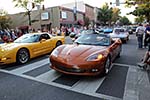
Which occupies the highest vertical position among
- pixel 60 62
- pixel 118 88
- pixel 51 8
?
pixel 51 8

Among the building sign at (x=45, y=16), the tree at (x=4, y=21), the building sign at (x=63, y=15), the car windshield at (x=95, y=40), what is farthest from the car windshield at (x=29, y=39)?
the tree at (x=4, y=21)

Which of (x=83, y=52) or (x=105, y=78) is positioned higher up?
(x=83, y=52)

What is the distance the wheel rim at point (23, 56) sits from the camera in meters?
7.07

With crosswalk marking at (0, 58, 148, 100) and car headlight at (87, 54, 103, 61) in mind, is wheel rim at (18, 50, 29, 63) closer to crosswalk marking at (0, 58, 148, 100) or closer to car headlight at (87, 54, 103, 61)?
crosswalk marking at (0, 58, 148, 100)

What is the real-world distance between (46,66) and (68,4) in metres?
55.1

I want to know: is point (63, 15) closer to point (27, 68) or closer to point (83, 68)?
point (27, 68)

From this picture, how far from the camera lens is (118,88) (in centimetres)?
462

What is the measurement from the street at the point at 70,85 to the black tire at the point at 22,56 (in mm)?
715

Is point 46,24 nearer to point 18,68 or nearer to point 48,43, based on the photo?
point 48,43

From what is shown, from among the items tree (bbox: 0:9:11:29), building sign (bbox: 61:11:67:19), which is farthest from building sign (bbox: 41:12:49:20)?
tree (bbox: 0:9:11:29)

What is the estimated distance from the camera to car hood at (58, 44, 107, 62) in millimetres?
5194

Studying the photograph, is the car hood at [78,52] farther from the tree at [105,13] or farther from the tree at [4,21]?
the tree at [105,13]

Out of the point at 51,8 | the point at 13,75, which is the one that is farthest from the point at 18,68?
the point at 51,8

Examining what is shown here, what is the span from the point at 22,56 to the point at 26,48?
40 centimetres
